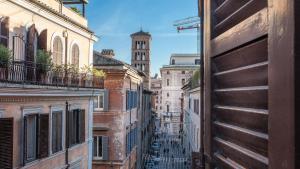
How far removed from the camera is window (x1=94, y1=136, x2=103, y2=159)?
23886 millimetres

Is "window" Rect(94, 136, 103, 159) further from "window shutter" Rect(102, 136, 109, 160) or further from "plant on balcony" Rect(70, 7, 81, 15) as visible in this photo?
"plant on balcony" Rect(70, 7, 81, 15)

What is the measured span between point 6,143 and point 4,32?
315 cm

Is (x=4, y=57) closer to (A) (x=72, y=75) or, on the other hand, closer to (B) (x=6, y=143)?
(B) (x=6, y=143)

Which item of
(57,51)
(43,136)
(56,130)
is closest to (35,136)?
(43,136)

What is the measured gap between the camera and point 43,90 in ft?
38.2

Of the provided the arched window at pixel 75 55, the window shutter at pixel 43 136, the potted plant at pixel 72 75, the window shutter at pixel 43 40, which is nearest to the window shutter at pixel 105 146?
the arched window at pixel 75 55

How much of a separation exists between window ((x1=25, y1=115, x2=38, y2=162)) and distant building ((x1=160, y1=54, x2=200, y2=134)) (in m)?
80.1

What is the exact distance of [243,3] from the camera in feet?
7.63

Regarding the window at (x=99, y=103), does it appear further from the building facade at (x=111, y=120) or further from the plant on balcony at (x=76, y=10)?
the plant on balcony at (x=76, y=10)

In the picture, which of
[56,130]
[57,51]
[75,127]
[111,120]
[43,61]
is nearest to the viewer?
[43,61]
